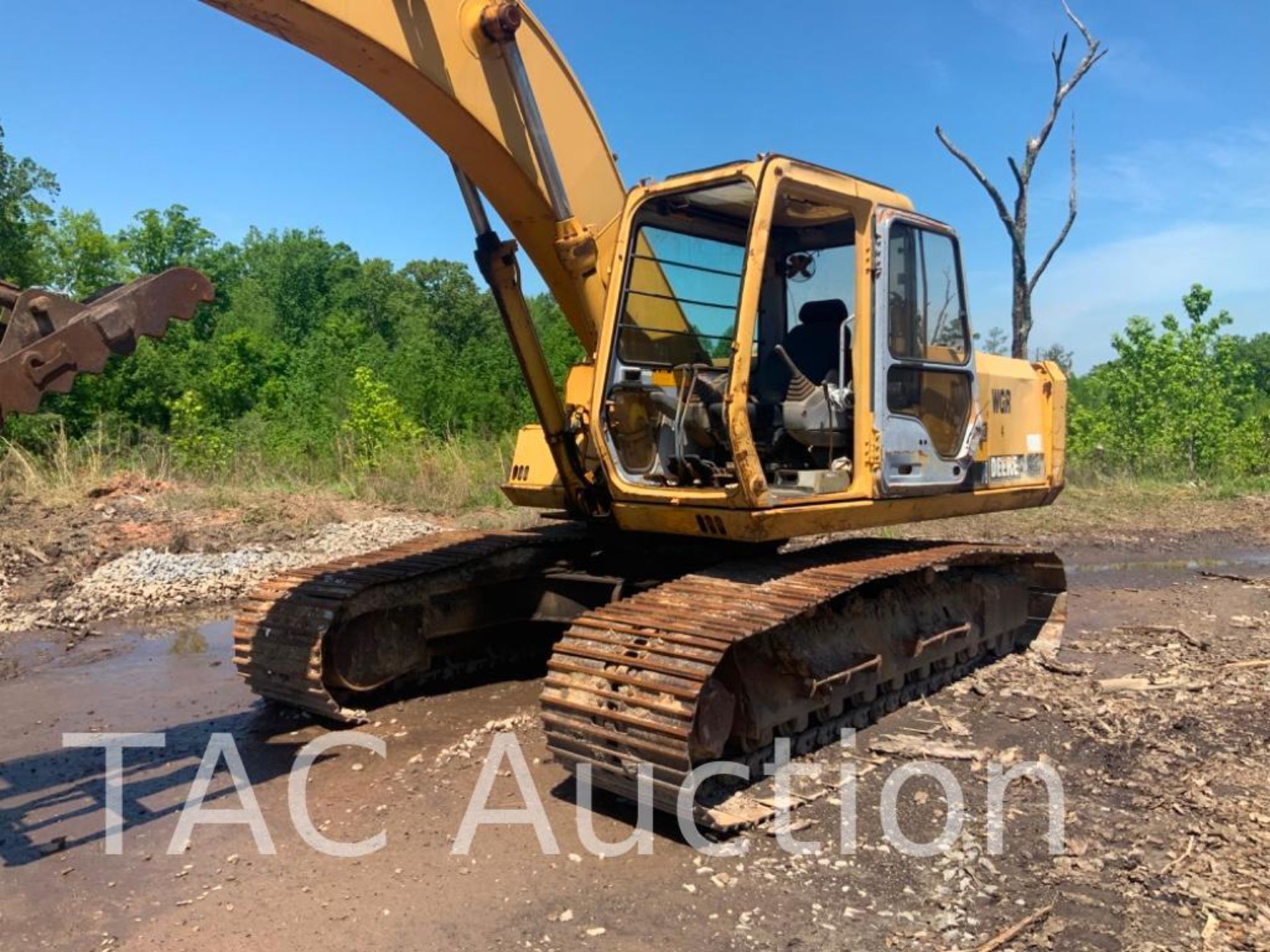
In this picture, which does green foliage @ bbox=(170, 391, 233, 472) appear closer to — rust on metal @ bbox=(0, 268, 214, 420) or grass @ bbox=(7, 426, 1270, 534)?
grass @ bbox=(7, 426, 1270, 534)

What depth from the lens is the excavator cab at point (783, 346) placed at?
5.24 meters

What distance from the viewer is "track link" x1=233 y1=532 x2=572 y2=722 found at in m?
5.53

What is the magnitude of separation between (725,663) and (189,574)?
21.8 feet

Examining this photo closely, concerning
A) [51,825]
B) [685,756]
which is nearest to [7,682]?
[51,825]

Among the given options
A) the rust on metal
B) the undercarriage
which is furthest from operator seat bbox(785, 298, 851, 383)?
the rust on metal

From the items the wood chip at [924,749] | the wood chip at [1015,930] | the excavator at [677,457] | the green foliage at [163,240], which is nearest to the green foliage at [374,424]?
the excavator at [677,457]

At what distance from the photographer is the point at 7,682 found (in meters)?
6.89

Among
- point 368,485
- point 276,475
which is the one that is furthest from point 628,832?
point 276,475

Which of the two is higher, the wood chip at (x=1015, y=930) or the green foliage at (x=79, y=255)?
the green foliage at (x=79, y=255)

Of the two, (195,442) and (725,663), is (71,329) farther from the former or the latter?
(195,442)

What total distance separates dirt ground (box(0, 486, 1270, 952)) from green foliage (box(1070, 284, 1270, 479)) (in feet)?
47.3

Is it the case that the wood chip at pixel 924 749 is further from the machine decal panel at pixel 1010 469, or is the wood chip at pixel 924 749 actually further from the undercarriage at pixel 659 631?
the machine decal panel at pixel 1010 469

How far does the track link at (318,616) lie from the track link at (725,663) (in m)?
1.32

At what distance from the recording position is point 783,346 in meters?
6.12
